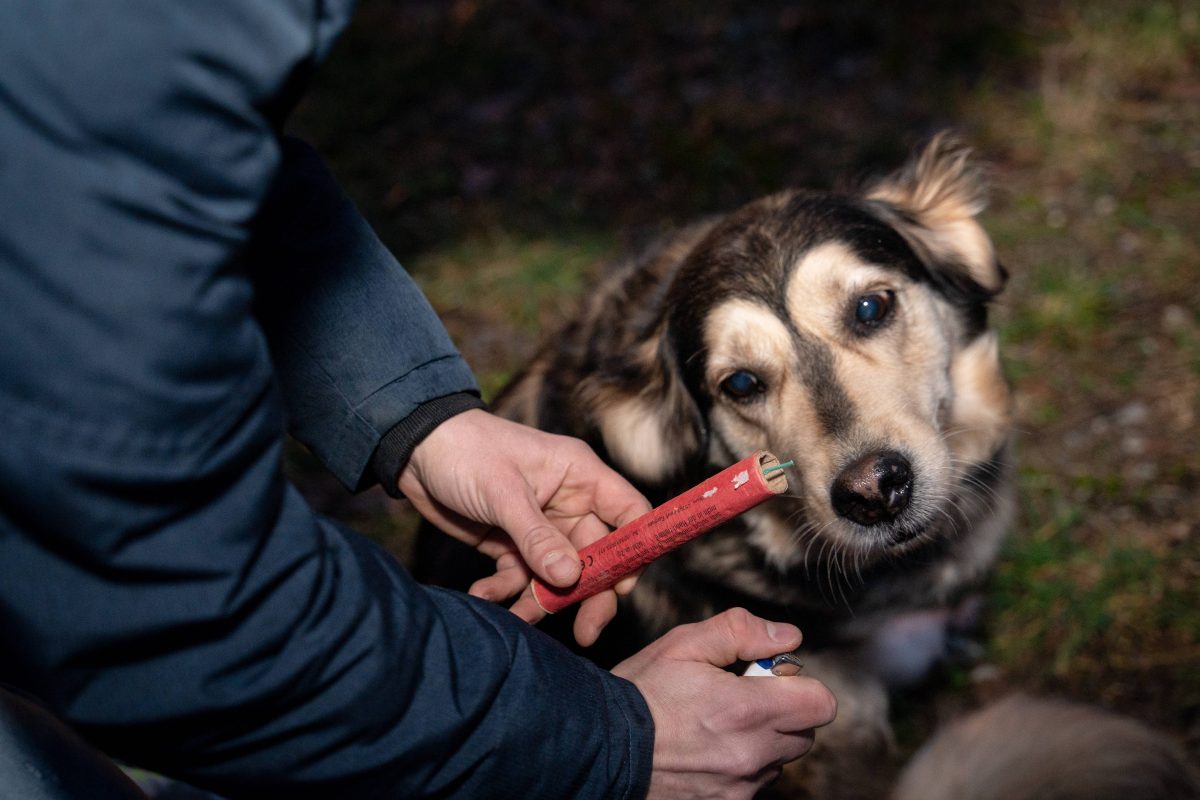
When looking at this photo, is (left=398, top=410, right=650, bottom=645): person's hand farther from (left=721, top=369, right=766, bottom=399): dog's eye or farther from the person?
(left=721, top=369, right=766, bottom=399): dog's eye

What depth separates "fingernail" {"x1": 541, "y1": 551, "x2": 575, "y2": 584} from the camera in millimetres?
1440

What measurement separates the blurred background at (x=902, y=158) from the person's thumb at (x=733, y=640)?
1.29m

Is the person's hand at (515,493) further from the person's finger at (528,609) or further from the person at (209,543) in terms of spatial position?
the person at (209,543)

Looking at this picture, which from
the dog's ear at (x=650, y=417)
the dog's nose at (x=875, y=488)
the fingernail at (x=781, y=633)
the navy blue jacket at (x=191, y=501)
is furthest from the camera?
the dog's ear at (x=650, y=417)

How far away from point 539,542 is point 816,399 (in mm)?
764

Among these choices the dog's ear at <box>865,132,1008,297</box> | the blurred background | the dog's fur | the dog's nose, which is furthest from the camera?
the blurred background

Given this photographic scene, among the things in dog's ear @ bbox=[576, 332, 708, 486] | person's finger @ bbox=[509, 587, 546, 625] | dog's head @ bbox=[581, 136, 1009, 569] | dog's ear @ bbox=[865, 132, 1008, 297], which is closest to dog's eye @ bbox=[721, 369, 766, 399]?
dog's head @ bbox=[581, 136, 1009, 569]

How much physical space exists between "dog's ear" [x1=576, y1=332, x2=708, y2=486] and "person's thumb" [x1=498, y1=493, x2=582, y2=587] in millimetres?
625

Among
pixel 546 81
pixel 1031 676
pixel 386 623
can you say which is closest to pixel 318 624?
pixel 386 623

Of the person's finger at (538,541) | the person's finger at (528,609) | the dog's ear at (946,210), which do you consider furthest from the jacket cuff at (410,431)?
the dog's ear at (946,210)

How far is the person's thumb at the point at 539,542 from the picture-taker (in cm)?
145

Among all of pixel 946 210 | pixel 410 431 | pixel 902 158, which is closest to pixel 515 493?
pixel 410 431

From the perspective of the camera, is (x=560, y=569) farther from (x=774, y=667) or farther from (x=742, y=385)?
(x=742, y=385)

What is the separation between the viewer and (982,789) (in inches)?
69.7
